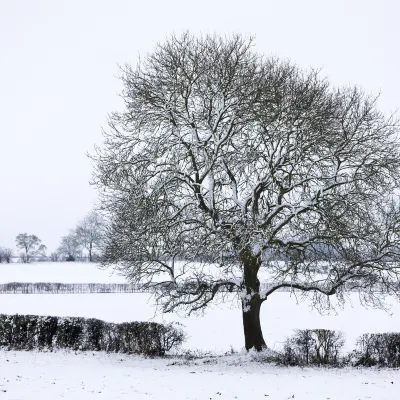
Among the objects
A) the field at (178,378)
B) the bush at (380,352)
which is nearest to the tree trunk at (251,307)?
the field at (178,378)

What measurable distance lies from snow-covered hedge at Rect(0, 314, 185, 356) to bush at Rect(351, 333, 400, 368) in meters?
6.18

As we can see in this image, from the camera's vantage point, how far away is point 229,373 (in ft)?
44.1

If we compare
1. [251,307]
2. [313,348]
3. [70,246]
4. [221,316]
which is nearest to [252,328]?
[251,307]

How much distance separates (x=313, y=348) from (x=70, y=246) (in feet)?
400

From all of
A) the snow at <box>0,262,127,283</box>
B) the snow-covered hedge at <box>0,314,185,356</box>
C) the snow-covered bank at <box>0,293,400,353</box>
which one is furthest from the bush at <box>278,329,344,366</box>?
the snow at <box>0,262,127,283</box>

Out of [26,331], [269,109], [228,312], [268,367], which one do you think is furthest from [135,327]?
[228,312]

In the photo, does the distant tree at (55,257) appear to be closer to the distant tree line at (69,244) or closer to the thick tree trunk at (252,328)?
the distant tree line at (69,244)

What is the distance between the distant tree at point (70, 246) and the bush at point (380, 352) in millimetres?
116711

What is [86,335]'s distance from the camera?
1781cm

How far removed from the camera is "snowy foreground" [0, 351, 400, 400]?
10.1 meters

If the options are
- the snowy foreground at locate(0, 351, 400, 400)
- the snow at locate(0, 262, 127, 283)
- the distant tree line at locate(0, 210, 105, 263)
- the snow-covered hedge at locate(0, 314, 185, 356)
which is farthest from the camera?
the distant tree line at locate(0, 210, 105, 263)

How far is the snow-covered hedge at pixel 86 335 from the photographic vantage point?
17297mm

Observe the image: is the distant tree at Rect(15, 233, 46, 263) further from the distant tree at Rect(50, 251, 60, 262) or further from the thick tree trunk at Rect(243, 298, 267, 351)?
the thick tree trunk at Rect(243, 298, 267, 351)

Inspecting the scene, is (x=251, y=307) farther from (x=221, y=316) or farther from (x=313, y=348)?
(x=221, y=316)
